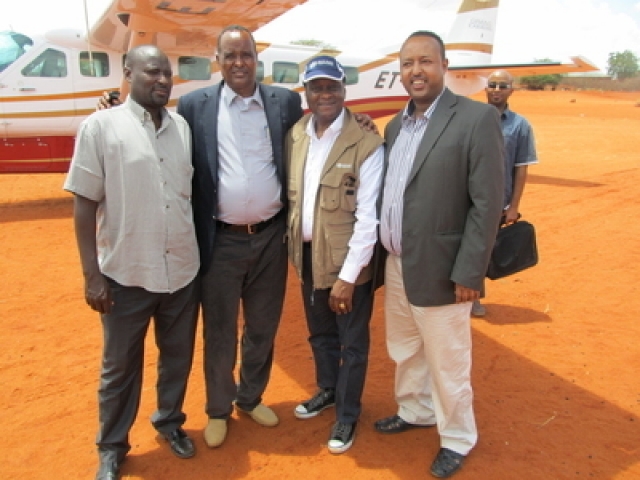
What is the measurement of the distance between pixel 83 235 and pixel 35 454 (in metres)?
1.43

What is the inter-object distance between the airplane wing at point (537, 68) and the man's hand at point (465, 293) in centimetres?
1022

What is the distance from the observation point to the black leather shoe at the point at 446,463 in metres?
2.94

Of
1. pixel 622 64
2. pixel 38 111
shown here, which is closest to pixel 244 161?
pixel 38 111

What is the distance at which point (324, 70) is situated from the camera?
2.79 meters

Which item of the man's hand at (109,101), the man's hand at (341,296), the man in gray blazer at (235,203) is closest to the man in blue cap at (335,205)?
the man's hand at (341,296)

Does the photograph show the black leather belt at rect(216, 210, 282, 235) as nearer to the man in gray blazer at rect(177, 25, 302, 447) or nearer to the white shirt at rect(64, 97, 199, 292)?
the man in gray blazer at rect(177, 25, 302, 447)

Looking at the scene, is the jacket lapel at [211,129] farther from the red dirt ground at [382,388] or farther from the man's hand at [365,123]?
the red dirt ground at [382,388]

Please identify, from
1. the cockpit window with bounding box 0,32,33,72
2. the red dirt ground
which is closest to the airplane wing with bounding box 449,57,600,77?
the red dirt ground

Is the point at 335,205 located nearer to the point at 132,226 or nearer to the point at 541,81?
the point at 132,226

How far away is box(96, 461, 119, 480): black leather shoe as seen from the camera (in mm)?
2836

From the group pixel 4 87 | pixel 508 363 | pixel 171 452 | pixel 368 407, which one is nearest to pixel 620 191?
pixel 508 363

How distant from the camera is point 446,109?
2668mm

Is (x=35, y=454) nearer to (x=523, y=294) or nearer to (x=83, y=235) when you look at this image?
(x=83, y=235)

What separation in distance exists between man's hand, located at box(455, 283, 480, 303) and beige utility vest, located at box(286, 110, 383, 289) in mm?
555
